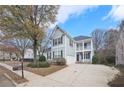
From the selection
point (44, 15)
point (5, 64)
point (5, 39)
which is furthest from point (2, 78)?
point (44, 15)

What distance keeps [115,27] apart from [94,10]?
1.08 m

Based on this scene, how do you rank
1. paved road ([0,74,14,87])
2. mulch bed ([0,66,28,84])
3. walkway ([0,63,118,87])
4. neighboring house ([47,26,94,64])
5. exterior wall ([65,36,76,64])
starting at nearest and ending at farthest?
1. walkway ([0,63,118,87])
2. paved road ([0,74,14,87])
3. mulch bed ([0,66,28,84])
4. neighboring house ([47,26,94,64])
5. exterior wall ([65,36,76,64])

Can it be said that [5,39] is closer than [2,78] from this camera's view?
No

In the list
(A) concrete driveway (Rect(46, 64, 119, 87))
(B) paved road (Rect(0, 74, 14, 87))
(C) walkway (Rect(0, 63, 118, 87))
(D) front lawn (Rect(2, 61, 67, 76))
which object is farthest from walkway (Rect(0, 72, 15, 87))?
(A) concrete driveway (Rect(46, 64, 119, 87))

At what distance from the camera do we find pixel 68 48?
1098 cm

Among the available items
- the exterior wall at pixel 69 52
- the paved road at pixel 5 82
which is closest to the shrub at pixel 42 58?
the paved road at pixel 5 82

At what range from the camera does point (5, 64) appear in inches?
267

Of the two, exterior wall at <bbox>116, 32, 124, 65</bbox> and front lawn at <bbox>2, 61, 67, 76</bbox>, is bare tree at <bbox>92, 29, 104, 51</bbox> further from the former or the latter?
front lawn at <bbox>2, 61, 67, 76</bbox>

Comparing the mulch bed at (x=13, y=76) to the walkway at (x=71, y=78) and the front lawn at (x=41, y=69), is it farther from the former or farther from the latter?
the front lawn at (x=41, y=69)

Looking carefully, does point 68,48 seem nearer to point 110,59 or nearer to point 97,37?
point 110,59

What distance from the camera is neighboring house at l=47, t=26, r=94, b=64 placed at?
8.13m

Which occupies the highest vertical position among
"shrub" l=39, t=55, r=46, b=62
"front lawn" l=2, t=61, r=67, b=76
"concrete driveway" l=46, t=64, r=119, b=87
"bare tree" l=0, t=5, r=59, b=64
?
"bare tree" l=0, t=5, r=59, b=64

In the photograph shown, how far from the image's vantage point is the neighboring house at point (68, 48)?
8.13 m
